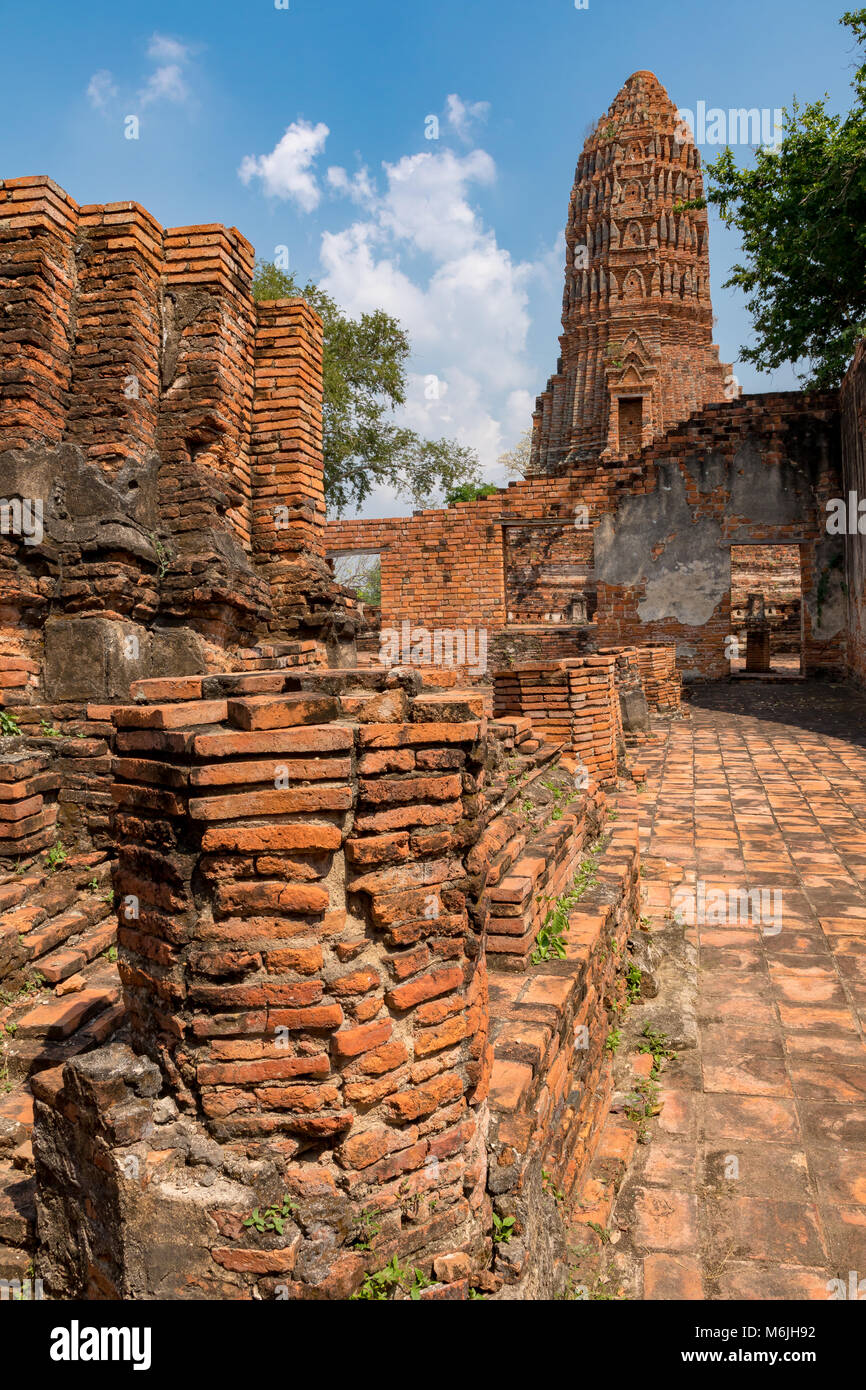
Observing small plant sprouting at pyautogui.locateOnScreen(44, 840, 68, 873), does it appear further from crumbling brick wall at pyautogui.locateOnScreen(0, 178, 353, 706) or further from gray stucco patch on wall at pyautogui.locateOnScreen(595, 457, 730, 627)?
gray stucco patch on wall at pyautogui.locateOnScreen(595, 457, 730, 627)

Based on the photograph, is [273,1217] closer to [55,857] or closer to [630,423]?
[55,857]

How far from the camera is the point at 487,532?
1501 centimetres

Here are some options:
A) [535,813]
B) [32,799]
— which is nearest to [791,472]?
[535,813]

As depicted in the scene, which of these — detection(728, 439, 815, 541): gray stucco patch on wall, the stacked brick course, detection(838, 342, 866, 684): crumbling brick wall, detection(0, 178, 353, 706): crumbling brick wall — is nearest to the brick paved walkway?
the stacked brick course

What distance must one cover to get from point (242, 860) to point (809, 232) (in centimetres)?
1410

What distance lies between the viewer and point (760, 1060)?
139 inches

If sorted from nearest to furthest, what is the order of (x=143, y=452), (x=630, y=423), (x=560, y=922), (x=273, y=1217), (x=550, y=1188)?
1. (x=273, y=1217)
2. (x=550, y=1188)
3. (x=560, y=922)
4. (x=143, y=452)
5. (x=630, y=423)

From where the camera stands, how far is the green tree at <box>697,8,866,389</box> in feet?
39.4

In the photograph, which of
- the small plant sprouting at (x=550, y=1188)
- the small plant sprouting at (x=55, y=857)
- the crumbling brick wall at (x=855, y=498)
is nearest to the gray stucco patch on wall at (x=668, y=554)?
the crumbling brick wall at (x=855, y=498)

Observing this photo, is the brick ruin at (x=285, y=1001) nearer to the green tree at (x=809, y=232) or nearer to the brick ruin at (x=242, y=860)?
the brick ruin at (x=242, y=860)

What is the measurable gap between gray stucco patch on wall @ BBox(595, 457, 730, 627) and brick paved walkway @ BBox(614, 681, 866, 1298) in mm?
7088

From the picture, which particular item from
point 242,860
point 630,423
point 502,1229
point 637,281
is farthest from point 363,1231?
point 637,281

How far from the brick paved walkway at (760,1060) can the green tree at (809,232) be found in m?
8.98

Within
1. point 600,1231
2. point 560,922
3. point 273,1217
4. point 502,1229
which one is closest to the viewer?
point 273,1217
